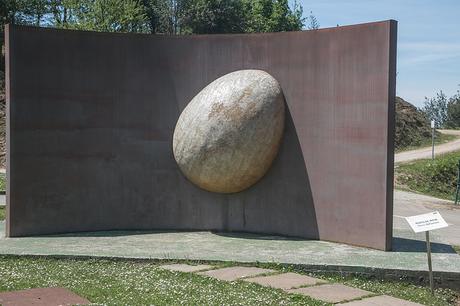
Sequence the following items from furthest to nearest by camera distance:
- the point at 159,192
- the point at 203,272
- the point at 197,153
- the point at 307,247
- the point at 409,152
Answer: the point at 409,152, the point at 159,192, the point at 197,153, the point at 307,247, the point at 203,272

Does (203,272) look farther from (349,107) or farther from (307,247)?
(349,107)

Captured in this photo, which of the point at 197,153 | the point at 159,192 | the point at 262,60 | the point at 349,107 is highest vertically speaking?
the point at 262,60

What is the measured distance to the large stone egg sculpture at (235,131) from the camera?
32.7 feet

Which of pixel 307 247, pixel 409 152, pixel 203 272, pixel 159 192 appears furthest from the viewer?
pixel 409 152

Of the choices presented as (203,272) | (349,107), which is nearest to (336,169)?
(349,107)


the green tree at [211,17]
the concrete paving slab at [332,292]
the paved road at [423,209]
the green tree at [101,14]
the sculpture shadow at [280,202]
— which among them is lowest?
the paved road at [423,209]

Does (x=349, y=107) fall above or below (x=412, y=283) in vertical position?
above

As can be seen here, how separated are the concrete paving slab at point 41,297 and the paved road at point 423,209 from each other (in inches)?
313

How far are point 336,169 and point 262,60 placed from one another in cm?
226

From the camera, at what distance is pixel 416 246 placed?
31.1 feet

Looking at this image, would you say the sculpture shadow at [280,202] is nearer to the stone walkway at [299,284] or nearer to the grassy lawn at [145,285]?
the grassy lawn at [145,285]

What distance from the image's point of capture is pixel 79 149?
10.5 m

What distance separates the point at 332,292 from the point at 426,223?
Answer: 54.6 inches

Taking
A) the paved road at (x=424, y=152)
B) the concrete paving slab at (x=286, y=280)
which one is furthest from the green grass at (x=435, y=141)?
the concrete paving slab at (x=286, y=280)
